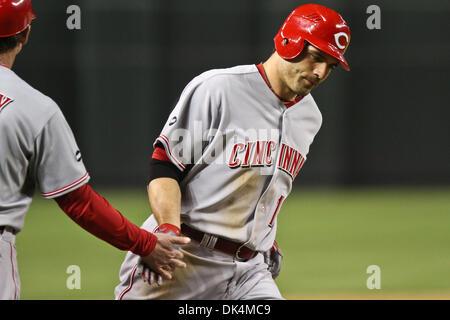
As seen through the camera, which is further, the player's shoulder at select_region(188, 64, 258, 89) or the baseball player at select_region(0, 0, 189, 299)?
the player's shoulder at select_region(188, 64, 258, 89)

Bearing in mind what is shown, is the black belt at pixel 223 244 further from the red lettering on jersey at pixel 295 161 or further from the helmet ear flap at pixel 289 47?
the helmet ear flap at pixel 289 47

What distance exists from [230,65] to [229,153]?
334 inches

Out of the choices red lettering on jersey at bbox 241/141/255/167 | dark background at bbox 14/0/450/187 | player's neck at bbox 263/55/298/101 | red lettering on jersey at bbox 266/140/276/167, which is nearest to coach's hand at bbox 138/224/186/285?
red lettering on jersey at bbox 241/141/255/167

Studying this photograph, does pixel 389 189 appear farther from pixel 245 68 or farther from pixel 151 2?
pixel 245 68

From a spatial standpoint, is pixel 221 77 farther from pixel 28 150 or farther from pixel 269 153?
pixel 28 150

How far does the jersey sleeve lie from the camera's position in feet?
9.62

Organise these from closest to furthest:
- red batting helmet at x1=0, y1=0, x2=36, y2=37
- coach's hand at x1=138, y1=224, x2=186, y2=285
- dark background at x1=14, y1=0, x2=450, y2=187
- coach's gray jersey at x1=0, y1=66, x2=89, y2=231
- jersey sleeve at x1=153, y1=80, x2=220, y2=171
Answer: coach's gray jersey at x1=0, y1=66, x2=89, y2=231 → red batting helmet at x1=0, y1=0, x2=36, y2=37 → coach's hand at x1=138, y1=224, x2=186, y2=285 → jersey sleeve at x1=153, y1=80, x2=220, y2=171 → dark background at x1=14, y1=0, x2=450, y2=187

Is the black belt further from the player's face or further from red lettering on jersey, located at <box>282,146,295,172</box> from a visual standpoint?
the player's face

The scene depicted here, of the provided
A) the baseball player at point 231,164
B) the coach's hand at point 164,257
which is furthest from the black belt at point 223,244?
the coach's hand at point 164,257

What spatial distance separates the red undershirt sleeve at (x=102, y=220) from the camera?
2496 millimetres

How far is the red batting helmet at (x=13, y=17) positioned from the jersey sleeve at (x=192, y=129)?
2.54 ft

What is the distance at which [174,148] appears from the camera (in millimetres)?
2941
